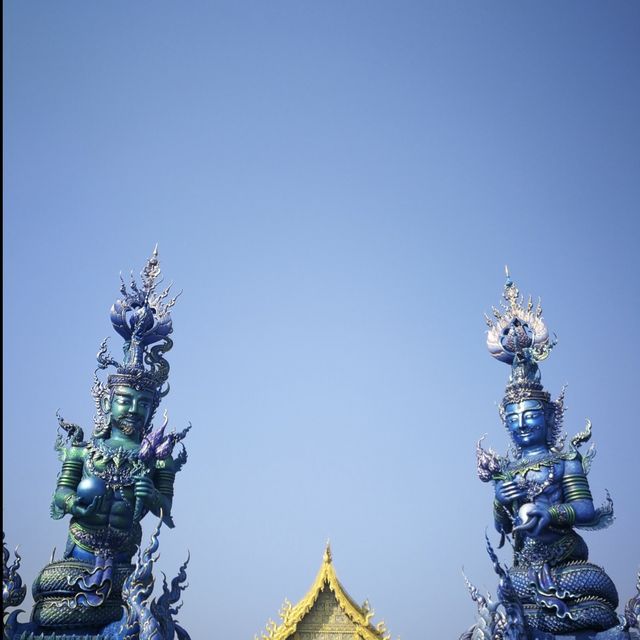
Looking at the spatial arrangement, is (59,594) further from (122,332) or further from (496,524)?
(496,524)

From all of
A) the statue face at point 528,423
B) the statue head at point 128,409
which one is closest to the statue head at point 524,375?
the statue face at point 528,423

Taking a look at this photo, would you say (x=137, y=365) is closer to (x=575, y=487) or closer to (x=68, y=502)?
(x=68, y=502)

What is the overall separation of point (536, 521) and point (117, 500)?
946 cm

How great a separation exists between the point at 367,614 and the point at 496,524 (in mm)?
4038

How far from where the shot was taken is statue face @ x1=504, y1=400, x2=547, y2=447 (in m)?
16.1

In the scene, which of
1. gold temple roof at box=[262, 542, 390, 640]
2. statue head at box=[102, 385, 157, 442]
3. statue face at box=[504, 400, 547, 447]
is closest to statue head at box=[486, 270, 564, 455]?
statue face at box=[504, 400, 547, 447]

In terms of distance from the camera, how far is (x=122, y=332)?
56.6 feet

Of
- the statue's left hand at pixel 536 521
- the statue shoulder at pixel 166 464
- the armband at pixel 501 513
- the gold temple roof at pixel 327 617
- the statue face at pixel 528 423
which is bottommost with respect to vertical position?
the gold temple roof at pixel 327 617

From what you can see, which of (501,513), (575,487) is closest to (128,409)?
(501,513)

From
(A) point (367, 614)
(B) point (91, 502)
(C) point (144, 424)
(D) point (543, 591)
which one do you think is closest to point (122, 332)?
(C) point (144, 424)

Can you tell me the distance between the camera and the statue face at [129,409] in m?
15.7

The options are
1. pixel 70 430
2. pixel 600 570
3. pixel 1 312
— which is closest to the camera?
pixel 1 312

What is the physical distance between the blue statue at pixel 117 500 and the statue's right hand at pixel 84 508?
0.07 ft

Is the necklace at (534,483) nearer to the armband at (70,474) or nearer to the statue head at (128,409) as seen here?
the statue head at (128,409)
